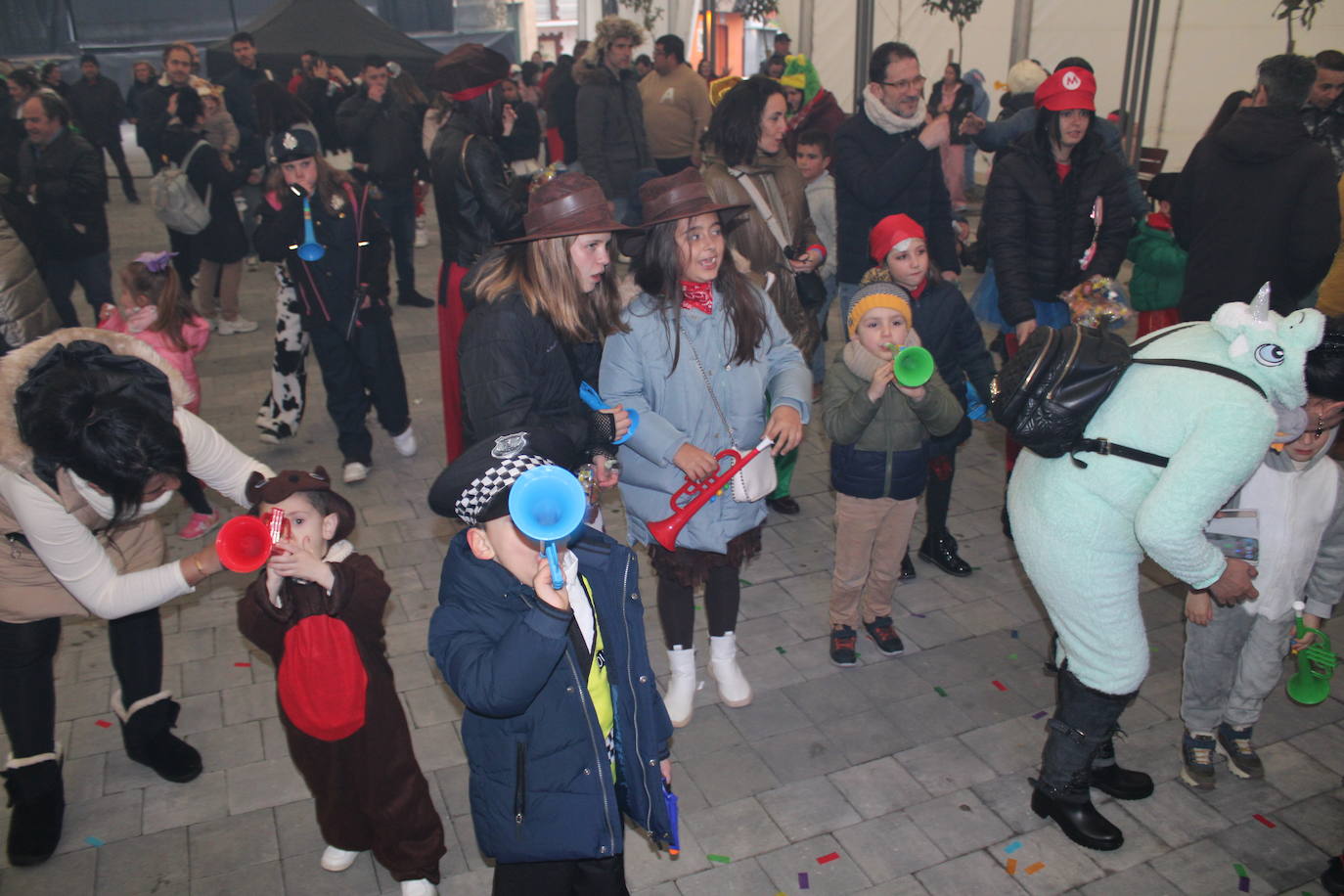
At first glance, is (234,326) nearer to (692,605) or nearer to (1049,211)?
(692,605)

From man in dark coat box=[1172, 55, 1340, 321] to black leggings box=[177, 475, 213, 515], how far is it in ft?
17.6

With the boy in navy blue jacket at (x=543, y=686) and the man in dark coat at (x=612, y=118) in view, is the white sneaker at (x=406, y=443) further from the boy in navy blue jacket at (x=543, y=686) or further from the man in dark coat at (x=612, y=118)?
the boy in navy blue jacket at (x=543, y=686)

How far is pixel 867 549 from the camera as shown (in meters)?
4.20

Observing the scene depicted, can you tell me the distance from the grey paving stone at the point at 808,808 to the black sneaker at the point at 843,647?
0.76m

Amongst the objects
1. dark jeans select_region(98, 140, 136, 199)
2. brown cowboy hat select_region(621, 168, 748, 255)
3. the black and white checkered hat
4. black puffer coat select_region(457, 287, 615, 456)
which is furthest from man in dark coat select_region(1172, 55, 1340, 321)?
dark jeans select_region(98, 140, 136, 199)

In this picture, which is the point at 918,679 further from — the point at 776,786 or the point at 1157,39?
the point at 1157,39

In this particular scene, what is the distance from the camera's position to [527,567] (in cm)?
214

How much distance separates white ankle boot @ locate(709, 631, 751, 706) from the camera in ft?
13.2

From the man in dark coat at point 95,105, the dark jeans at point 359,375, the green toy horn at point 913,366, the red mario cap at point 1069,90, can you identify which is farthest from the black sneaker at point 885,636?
the man in dark coat at point 95,105

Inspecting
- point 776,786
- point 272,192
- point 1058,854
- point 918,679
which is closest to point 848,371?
point 918,679

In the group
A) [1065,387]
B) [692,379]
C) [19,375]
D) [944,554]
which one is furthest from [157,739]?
[944,554]

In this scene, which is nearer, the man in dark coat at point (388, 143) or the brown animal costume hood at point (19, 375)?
the brown animal costume hood at point (19, 375)

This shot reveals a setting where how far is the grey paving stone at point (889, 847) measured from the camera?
10.6ft

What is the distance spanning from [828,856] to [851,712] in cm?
82
